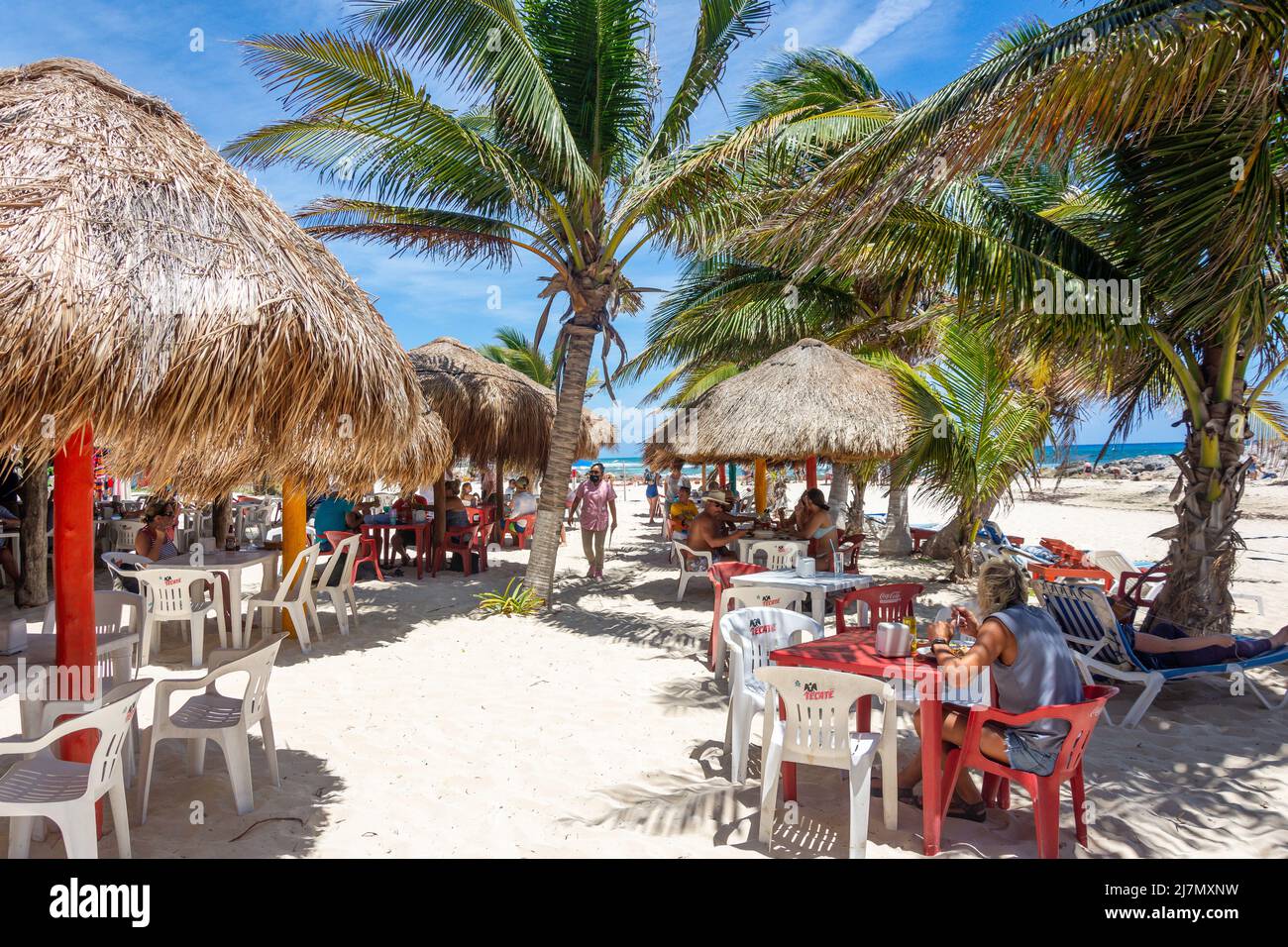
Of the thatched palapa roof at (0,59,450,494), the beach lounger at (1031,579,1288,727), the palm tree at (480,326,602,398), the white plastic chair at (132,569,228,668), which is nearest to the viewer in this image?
the thatched palapa roof at (0,59,450,494)

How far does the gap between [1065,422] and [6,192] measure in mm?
13542

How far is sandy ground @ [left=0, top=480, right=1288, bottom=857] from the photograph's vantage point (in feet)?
10.1

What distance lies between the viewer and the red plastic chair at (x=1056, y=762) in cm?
278

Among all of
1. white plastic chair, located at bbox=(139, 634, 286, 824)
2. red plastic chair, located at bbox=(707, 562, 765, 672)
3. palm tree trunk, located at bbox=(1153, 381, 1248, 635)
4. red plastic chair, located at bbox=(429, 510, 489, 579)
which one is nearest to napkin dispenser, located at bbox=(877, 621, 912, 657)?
red plastic chair, located at bbox=(707, 562, 765, 672)

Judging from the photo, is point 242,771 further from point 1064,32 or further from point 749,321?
point 749,321

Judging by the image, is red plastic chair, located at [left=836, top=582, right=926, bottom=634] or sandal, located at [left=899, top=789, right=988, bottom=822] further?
red plastic chair, located at [left=836, top=582, right=926, bottom=634]

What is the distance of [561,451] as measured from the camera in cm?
790

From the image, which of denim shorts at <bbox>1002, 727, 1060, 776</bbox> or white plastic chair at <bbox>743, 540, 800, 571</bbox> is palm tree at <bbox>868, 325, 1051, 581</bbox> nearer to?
white plastic chair at <bbox>743, 540, 800, 571</bbox>

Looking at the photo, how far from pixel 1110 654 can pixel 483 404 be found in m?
7.81

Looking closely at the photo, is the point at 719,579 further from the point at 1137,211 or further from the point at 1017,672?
the point at 1137,211

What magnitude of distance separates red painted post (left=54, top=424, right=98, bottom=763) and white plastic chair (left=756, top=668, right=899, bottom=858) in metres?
2.87

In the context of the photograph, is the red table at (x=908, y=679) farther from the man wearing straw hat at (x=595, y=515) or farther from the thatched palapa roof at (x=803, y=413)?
the man wearing straw hat at (x=595, y=515)

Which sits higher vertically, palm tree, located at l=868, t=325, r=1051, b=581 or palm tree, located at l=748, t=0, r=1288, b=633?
palm tree, located at l=748, t=0, r=1288, b=633

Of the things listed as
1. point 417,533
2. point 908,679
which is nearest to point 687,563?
point 417,533
